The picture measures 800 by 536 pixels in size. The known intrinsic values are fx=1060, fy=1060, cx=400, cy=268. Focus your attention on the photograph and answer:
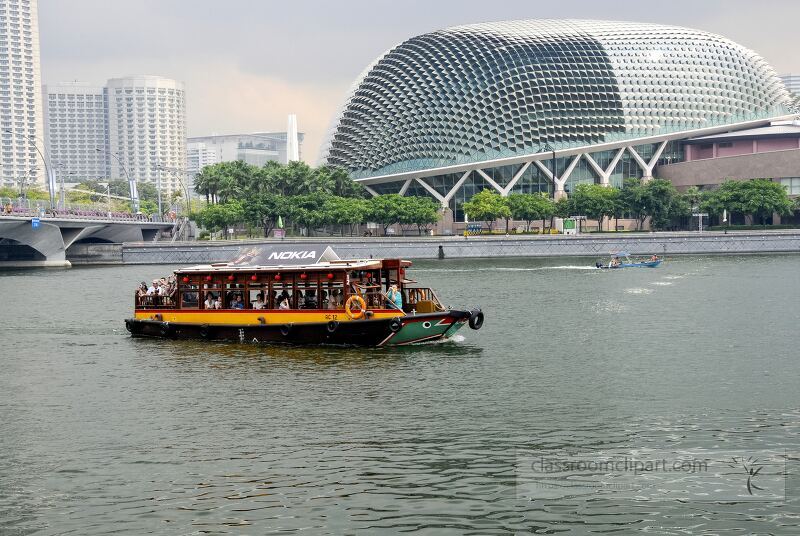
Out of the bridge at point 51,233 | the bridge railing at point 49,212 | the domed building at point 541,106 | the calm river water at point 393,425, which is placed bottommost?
the calm river water at point 393,425

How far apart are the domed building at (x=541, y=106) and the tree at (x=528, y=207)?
15316 mm

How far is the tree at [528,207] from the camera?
128375 millimetres

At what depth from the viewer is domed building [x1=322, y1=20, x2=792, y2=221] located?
483 feet

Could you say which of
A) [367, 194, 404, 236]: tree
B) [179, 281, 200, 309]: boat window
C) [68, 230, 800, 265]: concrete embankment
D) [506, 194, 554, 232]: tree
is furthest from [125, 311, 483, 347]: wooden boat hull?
[506, 194, 554, 232]: tree

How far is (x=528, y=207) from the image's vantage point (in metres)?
128

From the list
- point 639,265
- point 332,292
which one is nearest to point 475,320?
point 332,292

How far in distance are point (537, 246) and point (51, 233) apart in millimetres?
48714

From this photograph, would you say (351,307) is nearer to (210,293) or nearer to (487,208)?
(210,293)

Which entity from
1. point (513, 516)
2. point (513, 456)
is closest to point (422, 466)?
point (513, 456)

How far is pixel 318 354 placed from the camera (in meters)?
36.5

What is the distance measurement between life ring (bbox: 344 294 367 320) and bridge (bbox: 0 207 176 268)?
63.8 meters

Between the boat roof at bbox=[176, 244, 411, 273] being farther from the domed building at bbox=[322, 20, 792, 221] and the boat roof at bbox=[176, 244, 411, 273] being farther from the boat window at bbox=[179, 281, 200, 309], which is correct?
the domed building at bbox=[322, 20, 792, 221]

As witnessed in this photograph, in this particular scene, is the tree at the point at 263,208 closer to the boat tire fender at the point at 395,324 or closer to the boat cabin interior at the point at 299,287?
the boat cabin interior at the point at 299,287

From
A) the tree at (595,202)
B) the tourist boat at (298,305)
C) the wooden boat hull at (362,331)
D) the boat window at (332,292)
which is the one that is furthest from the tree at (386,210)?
the boat window at (332,292)
